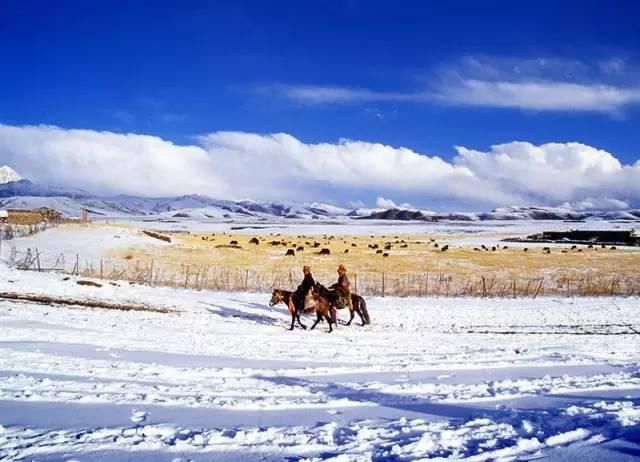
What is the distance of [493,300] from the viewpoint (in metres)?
27.4

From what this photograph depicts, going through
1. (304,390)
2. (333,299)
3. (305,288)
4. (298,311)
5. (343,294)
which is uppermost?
(305,288)

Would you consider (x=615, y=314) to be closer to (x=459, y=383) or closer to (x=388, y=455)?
(x=459, y=383)

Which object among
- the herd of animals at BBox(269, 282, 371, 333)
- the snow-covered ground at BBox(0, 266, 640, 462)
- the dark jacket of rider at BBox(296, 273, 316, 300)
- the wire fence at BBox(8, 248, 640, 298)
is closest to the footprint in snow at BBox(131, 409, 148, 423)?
the snow-covered ground at BBox(0, 266, 640, 462)

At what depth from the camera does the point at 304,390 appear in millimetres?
9922

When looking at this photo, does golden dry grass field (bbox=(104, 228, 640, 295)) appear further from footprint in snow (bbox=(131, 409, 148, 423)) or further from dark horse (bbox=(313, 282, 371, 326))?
footprint in snow (bbox=(131, 409, 148, 423))

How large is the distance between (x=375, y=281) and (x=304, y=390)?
958 inches

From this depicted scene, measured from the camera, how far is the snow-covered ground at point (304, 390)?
6938 mm

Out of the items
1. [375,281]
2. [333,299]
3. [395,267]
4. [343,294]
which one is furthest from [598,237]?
[333,299]

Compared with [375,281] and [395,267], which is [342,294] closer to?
[375,281]

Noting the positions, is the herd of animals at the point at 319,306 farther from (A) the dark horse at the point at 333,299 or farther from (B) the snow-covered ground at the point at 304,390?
(B) the snow-covered ground at the point at 304,390

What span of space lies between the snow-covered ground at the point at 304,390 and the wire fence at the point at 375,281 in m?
10.4

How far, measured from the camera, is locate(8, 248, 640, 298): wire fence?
29.8 m

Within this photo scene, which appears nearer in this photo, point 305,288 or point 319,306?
point 319,306

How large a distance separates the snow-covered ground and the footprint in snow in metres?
0.03
